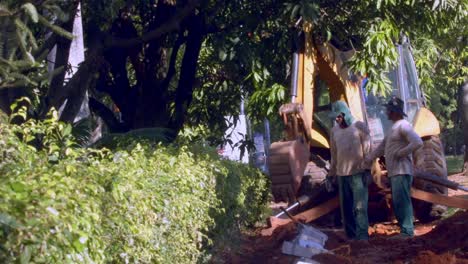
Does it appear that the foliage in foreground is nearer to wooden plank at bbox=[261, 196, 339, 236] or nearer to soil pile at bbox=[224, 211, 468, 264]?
soil pile at bbox=[224, 211, 468, 264]

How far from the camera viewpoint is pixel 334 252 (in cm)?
1097

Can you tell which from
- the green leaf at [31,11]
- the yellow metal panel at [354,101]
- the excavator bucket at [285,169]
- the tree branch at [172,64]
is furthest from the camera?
the tree branch at [172,64]

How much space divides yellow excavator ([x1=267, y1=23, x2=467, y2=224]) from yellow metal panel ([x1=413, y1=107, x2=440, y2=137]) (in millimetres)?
16

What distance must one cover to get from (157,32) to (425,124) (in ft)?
15.1

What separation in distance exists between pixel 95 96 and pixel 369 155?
260 inches

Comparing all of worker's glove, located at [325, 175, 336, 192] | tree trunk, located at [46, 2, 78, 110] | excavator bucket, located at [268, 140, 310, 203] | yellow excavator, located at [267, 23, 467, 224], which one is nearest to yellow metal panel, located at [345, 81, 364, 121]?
yellow excavator, located at [267, 23, 467, 224]

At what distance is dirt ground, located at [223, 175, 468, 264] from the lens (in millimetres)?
10250

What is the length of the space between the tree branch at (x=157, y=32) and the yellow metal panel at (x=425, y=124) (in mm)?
4010

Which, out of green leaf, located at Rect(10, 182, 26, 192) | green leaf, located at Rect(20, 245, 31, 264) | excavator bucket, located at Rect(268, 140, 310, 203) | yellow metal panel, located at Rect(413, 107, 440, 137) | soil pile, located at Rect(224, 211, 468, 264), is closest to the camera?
green leaf, located at Rect(20, 245, 31, 264)

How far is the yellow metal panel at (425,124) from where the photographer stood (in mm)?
14844

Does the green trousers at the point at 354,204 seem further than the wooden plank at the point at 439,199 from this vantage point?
No

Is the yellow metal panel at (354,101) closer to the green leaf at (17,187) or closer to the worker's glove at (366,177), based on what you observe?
the worker's glove at (366,177)

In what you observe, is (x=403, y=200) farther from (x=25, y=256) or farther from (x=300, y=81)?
(x=25, y=256)

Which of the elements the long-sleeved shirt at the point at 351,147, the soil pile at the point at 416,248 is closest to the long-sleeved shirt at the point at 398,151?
the long-sleeved shirt at the point at 351,147
